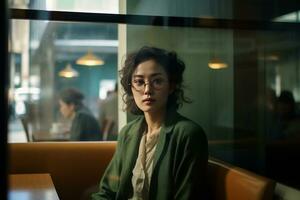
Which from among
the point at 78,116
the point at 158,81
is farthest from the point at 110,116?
the point at 158,81

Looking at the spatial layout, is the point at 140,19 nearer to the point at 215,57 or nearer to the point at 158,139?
the point at 215,57

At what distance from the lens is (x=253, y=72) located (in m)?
1.69

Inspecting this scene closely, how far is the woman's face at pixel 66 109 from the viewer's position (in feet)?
6.05

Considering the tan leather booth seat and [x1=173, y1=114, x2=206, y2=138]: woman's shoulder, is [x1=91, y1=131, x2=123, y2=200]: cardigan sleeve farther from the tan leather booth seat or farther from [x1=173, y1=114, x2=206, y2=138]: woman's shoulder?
[x1=173, y1=114, x2=206, y2=138]: woman's shoulder

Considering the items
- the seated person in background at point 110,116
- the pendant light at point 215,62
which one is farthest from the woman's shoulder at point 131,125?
the pendant light at point 215,62

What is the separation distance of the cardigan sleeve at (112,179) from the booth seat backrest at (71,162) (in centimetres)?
13

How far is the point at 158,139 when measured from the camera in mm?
1603

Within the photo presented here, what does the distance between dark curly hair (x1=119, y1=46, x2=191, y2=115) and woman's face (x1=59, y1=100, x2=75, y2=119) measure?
0.31 m

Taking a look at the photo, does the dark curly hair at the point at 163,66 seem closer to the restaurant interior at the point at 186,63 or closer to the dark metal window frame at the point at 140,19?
the restaurant interior at the point at 186,63

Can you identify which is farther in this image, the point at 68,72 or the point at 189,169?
the point at 68,72

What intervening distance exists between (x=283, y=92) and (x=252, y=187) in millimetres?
436

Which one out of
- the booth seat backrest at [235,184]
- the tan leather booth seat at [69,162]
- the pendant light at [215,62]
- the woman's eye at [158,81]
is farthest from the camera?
the tan leather booth seat at [69,162]

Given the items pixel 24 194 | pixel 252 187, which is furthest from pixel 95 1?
pixel 252 187

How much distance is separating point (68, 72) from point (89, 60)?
0.12m
